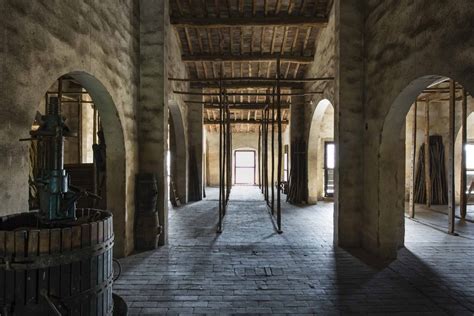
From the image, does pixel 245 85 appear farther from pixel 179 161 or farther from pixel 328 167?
pixel 328 167

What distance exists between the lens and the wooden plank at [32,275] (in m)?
1.89

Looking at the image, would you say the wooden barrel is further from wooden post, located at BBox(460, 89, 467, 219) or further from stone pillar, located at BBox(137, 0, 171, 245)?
wooden post, located at BBox(460, 89, 467, 219)

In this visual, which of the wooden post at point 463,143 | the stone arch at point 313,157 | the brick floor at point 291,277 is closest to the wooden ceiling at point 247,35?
the stone arch at point 313,157

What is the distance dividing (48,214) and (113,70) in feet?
9.67

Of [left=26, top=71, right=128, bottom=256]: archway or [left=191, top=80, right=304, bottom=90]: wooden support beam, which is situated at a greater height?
[left=191, top=80, right=304, bottom=90]: wooden support beam

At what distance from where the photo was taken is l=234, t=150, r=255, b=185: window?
2122cm

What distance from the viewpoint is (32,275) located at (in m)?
1.90

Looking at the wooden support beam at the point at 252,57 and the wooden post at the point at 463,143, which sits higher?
the wooden support beam at the point at 252,57

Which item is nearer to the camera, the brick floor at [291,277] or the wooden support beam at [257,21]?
the brick floor at [291,277]

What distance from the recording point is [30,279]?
6.22 feet

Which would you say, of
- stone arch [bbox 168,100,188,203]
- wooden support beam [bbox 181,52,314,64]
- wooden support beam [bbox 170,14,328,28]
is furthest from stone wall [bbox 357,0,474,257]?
stone arch [bbox 168,100,188,203]

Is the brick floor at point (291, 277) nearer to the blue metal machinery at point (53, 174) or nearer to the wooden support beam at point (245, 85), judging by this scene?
the blue metal machinery at point (53, 174)

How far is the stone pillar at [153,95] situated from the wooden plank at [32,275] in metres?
3.78

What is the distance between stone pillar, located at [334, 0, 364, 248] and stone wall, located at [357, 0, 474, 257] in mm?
153
